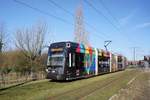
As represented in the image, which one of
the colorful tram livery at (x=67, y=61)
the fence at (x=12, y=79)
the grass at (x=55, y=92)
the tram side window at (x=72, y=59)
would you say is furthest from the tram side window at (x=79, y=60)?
the fence at (x=12, y=79)

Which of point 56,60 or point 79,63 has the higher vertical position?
point 56,60

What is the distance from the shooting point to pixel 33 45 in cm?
3516

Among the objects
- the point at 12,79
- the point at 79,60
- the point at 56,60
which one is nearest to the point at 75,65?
the point at 79,60

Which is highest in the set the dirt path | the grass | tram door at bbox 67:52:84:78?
tram door at bbox 67:52:84:78

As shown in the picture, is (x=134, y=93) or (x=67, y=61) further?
(x=67, y=61)

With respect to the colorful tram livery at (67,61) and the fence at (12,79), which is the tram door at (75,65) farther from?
the fence at (12,79)

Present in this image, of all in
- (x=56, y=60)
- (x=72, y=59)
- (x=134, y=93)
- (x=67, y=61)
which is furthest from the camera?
(x=72, y=59)

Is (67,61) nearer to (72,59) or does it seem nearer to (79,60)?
(72,59)

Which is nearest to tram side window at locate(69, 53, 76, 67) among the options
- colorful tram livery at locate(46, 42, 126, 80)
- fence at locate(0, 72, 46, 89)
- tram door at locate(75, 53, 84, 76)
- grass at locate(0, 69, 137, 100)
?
colorful tram livery at locate(46, 42, 126, 80)

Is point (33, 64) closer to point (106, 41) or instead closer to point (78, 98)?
point (78, 98)

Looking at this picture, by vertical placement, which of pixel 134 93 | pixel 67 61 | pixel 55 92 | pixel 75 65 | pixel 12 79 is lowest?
pixel 134 93

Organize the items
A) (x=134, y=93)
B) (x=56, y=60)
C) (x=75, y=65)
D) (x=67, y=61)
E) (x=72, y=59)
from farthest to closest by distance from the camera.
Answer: (x=75, y=65) → (x=72, y=59) → (x=56, y=60) → (x=67, y=61) → (x=134, y=93)

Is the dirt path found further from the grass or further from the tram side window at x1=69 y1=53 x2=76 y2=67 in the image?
the tram side window at x1=69 y1=53 x2=76 y2=67

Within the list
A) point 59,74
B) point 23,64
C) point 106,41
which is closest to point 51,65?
point 59,74
